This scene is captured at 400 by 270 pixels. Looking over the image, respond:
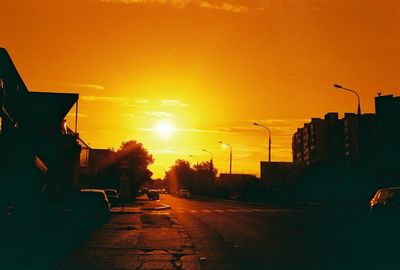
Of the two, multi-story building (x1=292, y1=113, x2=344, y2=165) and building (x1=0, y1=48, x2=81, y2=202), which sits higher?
multi-story building (x1=292, y1=113, x2=344, y2=165)

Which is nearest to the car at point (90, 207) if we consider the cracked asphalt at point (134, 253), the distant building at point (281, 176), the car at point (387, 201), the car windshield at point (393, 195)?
the cracked asphalt at point (134, 253)

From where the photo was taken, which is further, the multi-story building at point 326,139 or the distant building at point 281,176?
the multi-story building at point 326,139

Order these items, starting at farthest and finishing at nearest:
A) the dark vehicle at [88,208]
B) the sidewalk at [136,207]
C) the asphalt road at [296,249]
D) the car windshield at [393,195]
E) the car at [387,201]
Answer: the sidewalk at [136,207], the dark vehicle at [88,208], the car windshield at [393,195], the car at [387,201], the asphalt road at [296,249]

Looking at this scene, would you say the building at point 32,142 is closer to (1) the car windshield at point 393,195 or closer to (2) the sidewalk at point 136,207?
(2) the sidewalk at point 136,207

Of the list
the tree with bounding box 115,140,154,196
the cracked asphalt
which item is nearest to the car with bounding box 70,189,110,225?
the cracked asphalt

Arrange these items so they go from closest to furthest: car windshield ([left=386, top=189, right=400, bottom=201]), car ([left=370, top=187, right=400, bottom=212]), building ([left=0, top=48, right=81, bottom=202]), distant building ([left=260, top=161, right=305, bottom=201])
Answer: car ([left=370, top=187, right=400, bottom=212]) < car windshield ([left=386, top=189, right=400, bottom=201]) < building ([left=0, top=48, right=81, bottom=202]) < distant building ([left=260, top=161, right=305, bottom=201])

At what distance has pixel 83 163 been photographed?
65750mm

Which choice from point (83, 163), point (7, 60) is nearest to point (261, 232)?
point (7, 60)

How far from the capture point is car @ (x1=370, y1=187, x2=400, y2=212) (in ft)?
71.7

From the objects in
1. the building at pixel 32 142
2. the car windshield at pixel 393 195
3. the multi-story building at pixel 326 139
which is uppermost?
the multi-story building at pixel 326 139

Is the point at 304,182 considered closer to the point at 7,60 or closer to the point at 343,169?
the point at 343,169

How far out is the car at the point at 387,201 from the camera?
21859 millimetres

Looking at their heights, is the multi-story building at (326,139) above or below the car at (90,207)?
above

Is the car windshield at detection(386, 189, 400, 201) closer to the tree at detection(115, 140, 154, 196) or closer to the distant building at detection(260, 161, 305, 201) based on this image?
the distant building at detection(260, 161, 305, 201)
